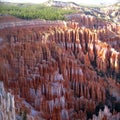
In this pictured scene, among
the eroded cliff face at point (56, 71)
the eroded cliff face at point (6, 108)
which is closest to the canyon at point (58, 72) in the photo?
the eroded cliff face at point (56, 71)

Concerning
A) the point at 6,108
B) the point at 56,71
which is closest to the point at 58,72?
the point at 56,71

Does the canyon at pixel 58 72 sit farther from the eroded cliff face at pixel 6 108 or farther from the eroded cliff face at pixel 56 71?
the eroded cliff face at pixel 6 108

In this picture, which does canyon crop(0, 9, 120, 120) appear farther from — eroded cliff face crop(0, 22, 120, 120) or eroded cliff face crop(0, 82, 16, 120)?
eroded cliff face crop(0, 82, 16, 120)

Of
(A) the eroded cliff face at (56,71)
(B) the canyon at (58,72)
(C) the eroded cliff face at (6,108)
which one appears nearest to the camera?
(C) the eroded cliff face at (6,108)

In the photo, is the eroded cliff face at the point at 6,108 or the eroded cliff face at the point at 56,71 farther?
the eroded cliff face at the point at 56,71

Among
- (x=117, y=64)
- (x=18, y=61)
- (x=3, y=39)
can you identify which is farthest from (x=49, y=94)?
(x=117, y=64)

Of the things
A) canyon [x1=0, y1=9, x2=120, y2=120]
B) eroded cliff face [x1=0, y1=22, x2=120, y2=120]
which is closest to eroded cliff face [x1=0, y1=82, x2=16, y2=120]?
canyon [x1=0, y1=9, x2=120, y2=120]

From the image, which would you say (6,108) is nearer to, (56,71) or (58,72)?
(56,71)

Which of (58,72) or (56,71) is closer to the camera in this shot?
(56,71)
